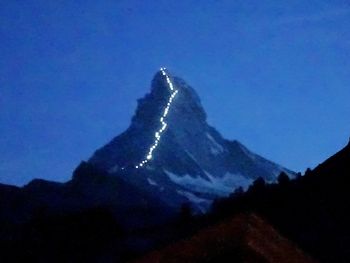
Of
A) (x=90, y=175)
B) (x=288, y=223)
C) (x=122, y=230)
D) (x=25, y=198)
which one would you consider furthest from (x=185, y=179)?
(x=288, y=223)

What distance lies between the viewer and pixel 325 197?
14.9m

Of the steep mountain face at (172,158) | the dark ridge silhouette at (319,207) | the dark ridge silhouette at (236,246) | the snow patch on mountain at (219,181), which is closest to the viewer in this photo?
the dark ridge silhouette at (236,246)

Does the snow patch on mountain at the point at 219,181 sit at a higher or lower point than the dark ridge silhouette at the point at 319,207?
higher

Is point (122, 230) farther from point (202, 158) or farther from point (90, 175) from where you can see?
point (202, 158)

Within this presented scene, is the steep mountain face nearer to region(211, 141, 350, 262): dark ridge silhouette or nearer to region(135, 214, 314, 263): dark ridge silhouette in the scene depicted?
region(211, 141, 350, 262): dark ridge silhouette

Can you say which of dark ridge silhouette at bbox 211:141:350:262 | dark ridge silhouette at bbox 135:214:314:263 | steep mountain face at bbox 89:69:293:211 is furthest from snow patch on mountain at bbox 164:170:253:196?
dark ridge silhouette at bbox 135:214:314:263

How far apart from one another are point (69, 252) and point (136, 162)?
129 m

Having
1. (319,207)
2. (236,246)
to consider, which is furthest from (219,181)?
(236,246)

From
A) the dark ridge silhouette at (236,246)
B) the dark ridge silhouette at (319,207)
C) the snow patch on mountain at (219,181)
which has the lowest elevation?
the dark ridge silhouette at (236,246)

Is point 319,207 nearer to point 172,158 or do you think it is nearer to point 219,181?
point 172,158

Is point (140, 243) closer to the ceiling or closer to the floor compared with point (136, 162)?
closer to the floor

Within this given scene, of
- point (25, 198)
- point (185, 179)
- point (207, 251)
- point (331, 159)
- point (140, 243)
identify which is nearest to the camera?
point (207, 251)

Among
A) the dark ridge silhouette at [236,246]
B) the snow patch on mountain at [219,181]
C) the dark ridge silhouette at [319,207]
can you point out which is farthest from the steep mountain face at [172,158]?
the dark ridge silhouette at [236,246]

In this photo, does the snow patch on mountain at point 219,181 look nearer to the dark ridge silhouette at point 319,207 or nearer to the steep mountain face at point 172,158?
the steep mountain face at point 172,158
